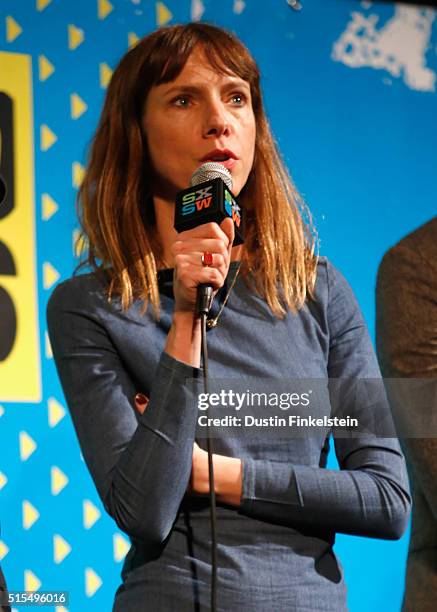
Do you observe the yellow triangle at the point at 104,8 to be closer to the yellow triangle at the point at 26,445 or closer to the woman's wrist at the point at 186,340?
the yellow triangle at the point at 26,445

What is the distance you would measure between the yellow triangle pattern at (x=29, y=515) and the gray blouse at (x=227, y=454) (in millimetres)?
676

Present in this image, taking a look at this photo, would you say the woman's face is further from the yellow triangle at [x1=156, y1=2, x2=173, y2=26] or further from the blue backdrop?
the yellow triangle at [x1=156, y1=2, x2=173, y2=26]

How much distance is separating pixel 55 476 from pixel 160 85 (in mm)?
976

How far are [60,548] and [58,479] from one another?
0.16 metres

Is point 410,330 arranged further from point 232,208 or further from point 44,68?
point 44,68

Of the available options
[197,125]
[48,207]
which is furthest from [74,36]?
[197,125]

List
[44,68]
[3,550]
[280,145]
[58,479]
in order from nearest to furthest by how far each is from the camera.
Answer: [3,550]
[58,479]
[44,68]
[280,145]

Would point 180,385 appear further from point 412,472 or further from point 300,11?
point 300,11

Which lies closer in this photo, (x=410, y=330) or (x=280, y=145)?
(x=410, y=330)

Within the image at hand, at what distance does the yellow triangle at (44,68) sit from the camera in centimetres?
281

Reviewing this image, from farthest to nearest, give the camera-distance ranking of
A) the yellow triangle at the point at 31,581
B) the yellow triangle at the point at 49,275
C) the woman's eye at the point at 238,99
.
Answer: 1. the yellow triangle at the point at 49,275
2. the yellow triangle at the point at 31,581
3. the woman's eye at the point at 238,99

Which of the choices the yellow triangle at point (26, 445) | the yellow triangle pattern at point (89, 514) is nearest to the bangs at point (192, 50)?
the yellow triangle at point (26, 445)

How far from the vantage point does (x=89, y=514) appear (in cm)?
257

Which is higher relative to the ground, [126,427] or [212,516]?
[126,427]
